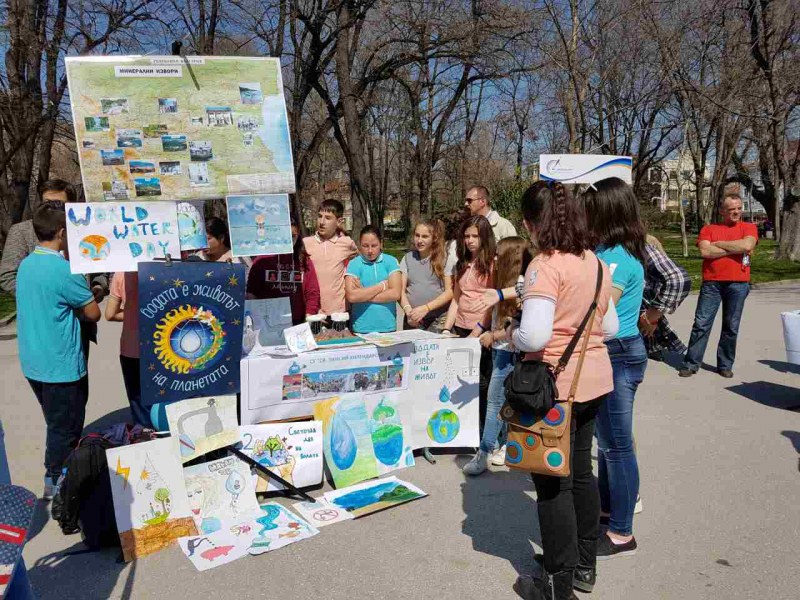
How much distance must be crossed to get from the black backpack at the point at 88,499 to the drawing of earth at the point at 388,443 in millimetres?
1658

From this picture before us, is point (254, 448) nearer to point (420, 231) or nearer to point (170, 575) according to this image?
point (170, 575)

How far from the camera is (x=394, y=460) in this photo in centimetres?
Result: 449

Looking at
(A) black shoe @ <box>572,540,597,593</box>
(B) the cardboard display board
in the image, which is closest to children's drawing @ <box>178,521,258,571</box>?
(A) black shoe @ <box>572,540,597,593</box>

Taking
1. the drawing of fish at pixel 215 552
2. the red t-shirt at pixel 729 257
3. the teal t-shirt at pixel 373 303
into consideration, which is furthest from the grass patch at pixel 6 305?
the red t-shirt at pixel 729 257

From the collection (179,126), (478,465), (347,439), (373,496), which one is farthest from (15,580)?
(478,465)

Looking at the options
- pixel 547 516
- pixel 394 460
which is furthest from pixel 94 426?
pixel 547 516

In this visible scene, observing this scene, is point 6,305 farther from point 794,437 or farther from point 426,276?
point 794,437

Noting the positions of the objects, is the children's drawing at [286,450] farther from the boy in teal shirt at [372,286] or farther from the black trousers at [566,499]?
the black trousers at [566,499]

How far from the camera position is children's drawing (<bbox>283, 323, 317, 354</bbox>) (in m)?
4.29

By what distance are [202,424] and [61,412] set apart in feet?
2.68

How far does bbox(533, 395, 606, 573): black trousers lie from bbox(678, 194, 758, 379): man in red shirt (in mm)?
4737

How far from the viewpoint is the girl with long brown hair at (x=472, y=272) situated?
185 inches

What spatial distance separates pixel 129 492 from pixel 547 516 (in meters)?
2.16

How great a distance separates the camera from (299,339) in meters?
4.34
